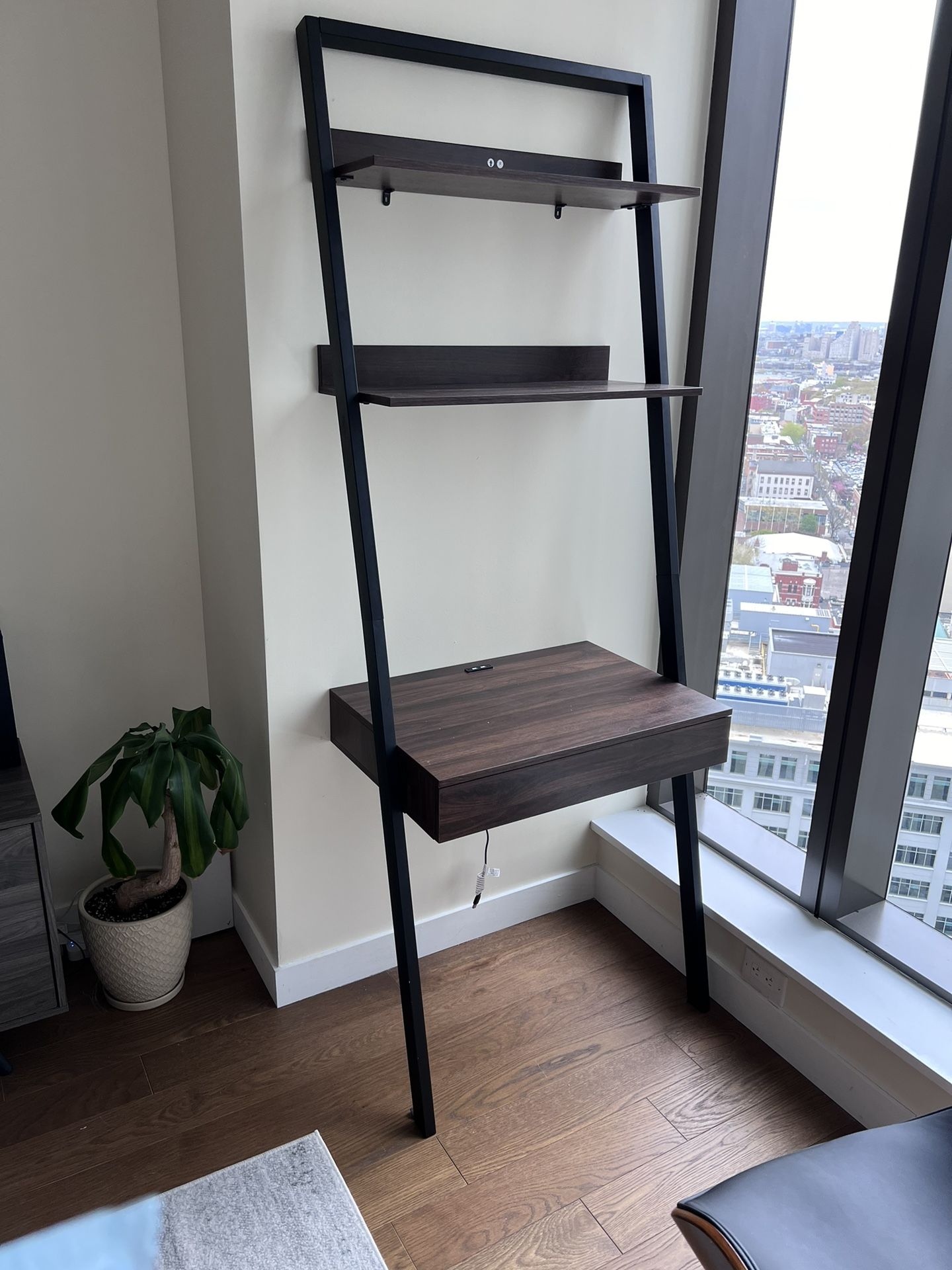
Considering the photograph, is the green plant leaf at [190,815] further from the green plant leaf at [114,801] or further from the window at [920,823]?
the window at [920,823]

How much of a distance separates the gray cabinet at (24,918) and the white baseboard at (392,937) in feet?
1.45

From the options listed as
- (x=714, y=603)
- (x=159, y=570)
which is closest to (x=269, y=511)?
(x=159, y=570)

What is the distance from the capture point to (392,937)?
2201 millimetres

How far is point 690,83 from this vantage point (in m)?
2.04

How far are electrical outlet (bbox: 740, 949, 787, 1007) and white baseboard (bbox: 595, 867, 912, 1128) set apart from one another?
1 cm

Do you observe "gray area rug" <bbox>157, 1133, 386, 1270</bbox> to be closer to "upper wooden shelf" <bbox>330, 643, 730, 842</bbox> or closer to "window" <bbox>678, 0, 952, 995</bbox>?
"upper wooden shelf" <bbox>330, 643, 730, 842</bbox>

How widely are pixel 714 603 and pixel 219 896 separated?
4.62ft

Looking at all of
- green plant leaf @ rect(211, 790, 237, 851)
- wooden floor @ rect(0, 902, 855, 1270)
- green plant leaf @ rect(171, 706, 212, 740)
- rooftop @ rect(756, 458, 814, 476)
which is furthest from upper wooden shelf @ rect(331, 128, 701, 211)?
wooden floor @ rect(0, 902, 855, 1270)

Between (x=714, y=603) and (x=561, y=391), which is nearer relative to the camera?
(x=561, y=391)

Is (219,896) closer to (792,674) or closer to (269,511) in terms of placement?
(269,511)

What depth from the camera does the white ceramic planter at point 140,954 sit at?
6.53ft

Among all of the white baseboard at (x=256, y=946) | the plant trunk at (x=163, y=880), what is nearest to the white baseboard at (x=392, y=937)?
the white baseboard at (x=256, y=946)

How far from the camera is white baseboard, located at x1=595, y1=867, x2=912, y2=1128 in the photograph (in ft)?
5.88

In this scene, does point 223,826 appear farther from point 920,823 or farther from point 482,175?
point 920,823
